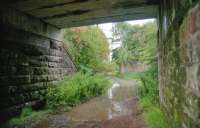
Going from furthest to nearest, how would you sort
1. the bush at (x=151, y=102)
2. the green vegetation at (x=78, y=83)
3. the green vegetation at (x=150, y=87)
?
the green vegetation at (x=78, y=83), the green vegetation at (x=150, y=87), the bush at (x=151, y=102)

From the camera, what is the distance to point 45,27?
8.30 metres

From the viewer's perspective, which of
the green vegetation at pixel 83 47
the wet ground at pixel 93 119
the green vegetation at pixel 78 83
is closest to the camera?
the wet ground at pixel 93 119

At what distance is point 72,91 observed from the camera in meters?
8.45

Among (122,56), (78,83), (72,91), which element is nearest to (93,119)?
(72,91)

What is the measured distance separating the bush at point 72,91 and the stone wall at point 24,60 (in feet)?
1.06

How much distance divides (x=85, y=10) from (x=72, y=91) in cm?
288

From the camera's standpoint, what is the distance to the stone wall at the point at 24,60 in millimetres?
5973

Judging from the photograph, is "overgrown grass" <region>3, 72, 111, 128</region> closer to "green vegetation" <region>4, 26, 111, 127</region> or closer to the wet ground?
"green vegetation" <region>4, 26, 111, 127</region>

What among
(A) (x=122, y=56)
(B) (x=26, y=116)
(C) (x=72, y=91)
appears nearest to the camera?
(B) (x=26, y=116)

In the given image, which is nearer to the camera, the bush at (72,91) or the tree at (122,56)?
the bush at (72,91)

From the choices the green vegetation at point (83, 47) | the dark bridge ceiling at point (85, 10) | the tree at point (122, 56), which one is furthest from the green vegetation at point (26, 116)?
the tree at point (122, 56)

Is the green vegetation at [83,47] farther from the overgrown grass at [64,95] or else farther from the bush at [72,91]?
the bush at [72,91]

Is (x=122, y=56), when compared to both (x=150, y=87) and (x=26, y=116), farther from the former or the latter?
(x=26, y=116)

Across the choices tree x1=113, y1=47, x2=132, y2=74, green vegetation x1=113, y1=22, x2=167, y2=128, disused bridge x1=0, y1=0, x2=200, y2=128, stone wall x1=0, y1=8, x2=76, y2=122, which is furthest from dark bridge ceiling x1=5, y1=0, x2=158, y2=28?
tree x1=113, y1=47, x2=132, y2=74
